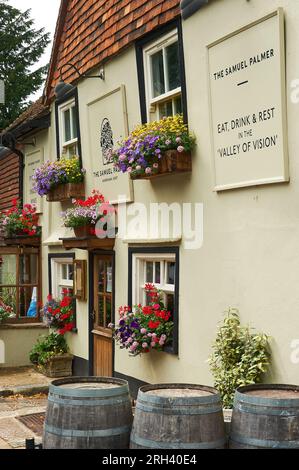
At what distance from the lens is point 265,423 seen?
4.77 meters

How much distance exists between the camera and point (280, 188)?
6.53 m

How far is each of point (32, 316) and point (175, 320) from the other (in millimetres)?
5437

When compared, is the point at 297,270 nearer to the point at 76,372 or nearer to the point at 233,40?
the point at 233,40

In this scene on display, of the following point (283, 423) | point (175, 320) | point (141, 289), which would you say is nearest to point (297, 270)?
point (283, 423)

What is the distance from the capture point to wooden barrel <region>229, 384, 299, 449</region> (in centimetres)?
474

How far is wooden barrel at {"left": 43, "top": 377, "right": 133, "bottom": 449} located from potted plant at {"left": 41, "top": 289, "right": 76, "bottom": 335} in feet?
21.1

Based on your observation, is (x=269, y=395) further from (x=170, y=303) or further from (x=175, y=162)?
(x=170, y=303)

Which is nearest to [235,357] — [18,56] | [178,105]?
[178,105]

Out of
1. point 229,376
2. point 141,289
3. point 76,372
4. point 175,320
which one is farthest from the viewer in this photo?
point 76,372

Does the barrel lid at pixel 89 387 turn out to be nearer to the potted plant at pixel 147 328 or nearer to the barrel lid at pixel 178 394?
the barrel lid at pixel 178 394

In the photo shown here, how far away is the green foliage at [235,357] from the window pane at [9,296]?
22.0 feet

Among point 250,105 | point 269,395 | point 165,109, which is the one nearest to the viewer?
point 269,395

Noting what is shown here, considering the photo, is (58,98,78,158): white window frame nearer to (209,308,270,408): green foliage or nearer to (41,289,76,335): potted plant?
(41,289,76,335): potted plant

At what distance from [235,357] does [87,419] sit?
2208 mm
